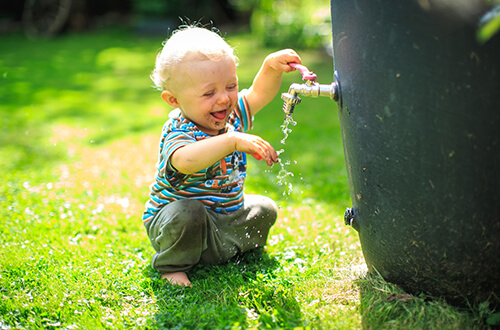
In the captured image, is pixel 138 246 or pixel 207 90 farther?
pixel 138 246

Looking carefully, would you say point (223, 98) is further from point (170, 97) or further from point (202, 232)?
point (202, 232)

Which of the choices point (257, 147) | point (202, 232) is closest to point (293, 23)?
point (202, 232)

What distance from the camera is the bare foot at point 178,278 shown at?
2.19 meters

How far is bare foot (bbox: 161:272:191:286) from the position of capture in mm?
2186

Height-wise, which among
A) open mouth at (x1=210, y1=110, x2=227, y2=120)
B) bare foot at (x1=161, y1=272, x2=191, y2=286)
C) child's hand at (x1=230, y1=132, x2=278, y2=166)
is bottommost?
bare foot at (x1=161, y1=272, x2=191, y2=286)

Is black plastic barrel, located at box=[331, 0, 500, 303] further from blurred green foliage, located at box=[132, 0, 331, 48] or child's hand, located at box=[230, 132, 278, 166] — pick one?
blurred green foliage, located at box=[132, 0, 331, 48]

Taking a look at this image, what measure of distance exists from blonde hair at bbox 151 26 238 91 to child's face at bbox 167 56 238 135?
27 mm

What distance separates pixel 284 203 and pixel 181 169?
4.32 feet

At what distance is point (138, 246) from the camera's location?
2623 millimetres

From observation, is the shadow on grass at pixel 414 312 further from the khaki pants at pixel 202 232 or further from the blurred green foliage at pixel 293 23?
the blurred green foliage at pixel 293 23

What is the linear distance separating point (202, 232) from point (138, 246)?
565mm

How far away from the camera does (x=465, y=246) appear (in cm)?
166

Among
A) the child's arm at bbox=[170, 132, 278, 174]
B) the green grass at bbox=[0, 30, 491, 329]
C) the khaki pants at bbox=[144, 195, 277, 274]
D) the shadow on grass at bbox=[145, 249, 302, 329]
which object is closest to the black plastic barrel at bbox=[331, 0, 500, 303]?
the green grass at bbox=[0, 30, 491, 329]

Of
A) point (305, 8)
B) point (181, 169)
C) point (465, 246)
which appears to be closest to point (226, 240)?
point (181, 169)
